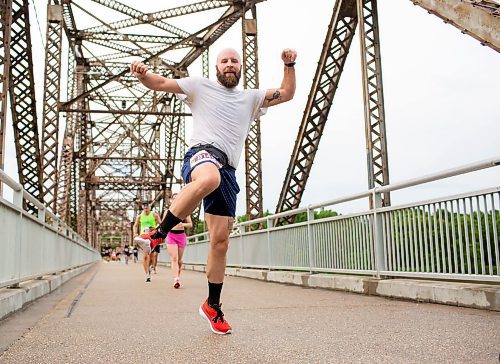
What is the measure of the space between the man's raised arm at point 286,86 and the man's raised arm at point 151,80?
712mm

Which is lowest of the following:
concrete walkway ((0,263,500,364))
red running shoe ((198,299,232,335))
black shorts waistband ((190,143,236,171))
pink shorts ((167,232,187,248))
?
concrete walkway ((0,263,500,364))

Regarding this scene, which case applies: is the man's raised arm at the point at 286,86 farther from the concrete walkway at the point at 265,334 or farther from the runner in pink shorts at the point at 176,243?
the runner in pink shorts at the point at 176,243

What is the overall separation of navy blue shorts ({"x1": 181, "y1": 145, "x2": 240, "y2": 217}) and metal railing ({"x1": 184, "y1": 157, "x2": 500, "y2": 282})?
2.31 metres

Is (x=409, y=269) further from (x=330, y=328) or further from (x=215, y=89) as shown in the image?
(x=215, y=89)

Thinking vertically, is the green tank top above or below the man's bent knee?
above

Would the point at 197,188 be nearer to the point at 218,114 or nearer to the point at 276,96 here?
the point at 218,114

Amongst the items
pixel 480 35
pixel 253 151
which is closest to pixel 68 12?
pixel 253 151

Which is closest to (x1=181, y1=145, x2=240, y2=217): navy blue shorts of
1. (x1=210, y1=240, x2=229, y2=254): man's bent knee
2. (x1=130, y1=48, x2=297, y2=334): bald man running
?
(x1=130, y1=48, x2=297, y2=334): bald man running

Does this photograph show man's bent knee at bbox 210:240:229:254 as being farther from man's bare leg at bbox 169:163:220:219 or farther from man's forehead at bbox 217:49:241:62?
man's forehead at bbox 217:49:241:62

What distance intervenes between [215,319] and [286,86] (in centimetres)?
184

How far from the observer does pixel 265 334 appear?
403 centimetres

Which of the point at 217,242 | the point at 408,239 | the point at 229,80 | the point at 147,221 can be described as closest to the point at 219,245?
the point at 217,242

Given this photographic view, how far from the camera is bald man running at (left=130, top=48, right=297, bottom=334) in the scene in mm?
4082

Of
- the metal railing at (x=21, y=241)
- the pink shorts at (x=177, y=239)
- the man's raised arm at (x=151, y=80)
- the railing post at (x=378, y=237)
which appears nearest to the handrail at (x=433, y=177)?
the railing post at (x=378, y=237)
